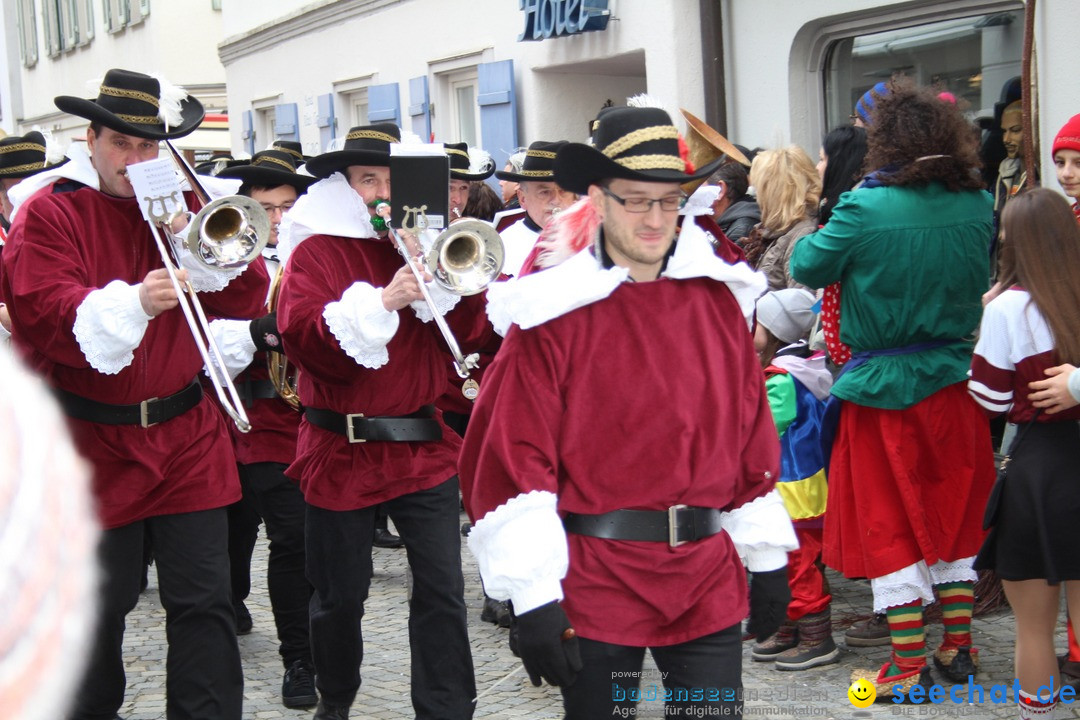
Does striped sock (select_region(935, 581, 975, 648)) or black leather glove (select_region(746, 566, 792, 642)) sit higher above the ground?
black leather glove (select_region(746, 566, 792, 642))

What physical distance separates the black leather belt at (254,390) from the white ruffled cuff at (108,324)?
1.78 metres

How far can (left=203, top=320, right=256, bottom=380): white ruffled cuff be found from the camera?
5.66 meters

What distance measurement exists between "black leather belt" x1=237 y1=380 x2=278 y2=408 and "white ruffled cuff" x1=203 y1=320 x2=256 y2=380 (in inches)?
9.4

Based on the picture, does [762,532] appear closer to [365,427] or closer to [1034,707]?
[1034,707]

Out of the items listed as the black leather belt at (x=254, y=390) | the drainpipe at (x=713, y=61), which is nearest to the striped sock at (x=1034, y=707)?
the black leather belt at (x=254, y=390)

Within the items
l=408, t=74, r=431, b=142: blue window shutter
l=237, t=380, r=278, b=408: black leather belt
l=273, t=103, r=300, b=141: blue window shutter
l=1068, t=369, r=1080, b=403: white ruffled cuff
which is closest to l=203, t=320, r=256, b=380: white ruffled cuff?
l=237, t=380, r=278, b=408: black leather belt

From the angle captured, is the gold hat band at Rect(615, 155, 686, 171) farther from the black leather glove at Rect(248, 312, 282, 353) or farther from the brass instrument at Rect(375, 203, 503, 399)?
the black leather glove at Rect(248, 312, 282, 353)

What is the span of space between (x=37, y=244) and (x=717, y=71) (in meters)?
6.72

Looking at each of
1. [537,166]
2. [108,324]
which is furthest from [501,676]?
[537,166]

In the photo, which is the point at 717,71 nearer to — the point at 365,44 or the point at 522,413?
the point at 365,44

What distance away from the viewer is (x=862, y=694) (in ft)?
16.4

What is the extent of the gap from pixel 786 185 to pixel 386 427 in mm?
2374

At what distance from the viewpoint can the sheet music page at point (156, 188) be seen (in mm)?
4289

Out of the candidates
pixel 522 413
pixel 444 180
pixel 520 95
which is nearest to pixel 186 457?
pixel 444 180
